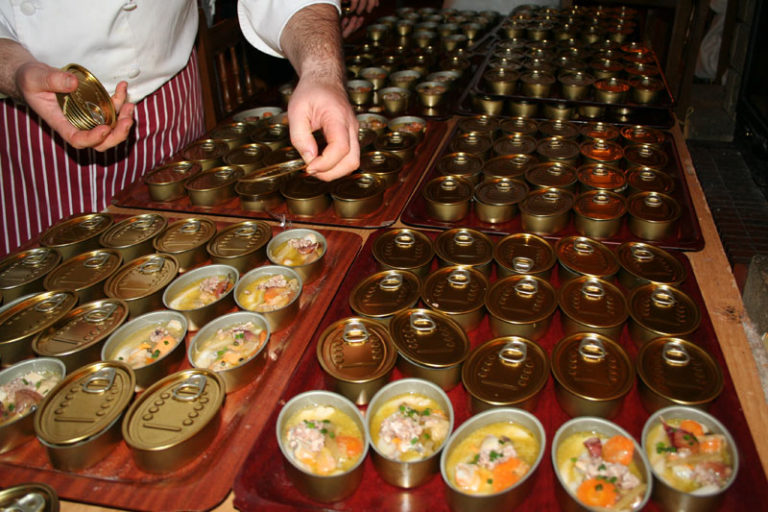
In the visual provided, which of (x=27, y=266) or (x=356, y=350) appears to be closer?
(x=356, y=350)

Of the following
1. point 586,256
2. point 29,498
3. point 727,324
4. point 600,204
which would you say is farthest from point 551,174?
point 29,498

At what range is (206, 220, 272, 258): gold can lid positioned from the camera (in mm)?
2262

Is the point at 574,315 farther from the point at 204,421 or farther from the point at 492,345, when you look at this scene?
the point at 204,421

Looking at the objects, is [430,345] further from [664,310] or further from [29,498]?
[29,498]

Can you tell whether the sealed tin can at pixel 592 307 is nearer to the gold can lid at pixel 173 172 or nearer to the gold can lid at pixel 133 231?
the gold can lid at pixel 133 231

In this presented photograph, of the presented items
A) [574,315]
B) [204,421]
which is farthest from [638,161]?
[204,421]

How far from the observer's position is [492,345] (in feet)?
5.78

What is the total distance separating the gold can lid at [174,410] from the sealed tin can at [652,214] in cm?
185

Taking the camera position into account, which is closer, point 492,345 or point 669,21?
point 492,345

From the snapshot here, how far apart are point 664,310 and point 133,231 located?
2203 mm

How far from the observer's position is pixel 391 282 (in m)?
2.06

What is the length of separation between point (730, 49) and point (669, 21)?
1295 millimetres

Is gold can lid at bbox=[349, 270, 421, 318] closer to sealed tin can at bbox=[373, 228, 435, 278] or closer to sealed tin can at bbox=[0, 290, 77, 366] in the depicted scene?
sealed tin can at bbox=[373, 228, 435, 278]

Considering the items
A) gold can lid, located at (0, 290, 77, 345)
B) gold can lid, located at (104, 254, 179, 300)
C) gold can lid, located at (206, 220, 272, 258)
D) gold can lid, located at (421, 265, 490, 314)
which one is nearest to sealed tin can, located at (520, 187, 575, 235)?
gold can lid, located at (421, 265, 490, 314)
